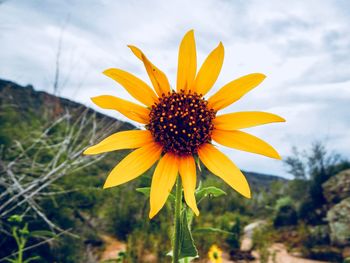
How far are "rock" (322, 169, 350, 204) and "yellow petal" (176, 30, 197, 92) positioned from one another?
287 inches

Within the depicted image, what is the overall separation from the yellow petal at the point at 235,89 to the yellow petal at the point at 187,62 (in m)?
0.09

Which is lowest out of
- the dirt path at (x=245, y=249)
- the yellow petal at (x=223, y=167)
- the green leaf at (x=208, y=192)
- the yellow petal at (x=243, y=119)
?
the dirt path at (x=245, y=249)

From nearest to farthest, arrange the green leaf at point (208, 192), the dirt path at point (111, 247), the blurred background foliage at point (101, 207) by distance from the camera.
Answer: the green leaf at point (208, 192)
the blurred background foliage at point (101, 207)
the dirt path at point (111, 247)

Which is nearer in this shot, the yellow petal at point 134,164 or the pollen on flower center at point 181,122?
the yellow petal at point 134,164

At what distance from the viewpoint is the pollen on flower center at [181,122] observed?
1087 mm

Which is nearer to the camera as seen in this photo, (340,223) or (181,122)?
(181,122)

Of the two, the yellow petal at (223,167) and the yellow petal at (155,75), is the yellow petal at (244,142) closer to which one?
the yellow petal at (223,167)

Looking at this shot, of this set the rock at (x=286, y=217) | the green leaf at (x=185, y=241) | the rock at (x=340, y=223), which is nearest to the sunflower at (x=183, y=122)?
the green leaf at (x=185, y=241)

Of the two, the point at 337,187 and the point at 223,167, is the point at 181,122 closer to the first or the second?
the point at 223,167

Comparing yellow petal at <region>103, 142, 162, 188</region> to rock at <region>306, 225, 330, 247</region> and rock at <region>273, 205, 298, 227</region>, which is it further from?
rock at <region>273, 205, 298, 227</region>

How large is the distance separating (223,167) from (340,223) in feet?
21.2

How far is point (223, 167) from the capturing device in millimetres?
1021

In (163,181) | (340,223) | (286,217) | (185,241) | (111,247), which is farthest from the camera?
(286,217)

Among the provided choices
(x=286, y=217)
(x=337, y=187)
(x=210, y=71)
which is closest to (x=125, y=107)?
(x=210, y=71)
